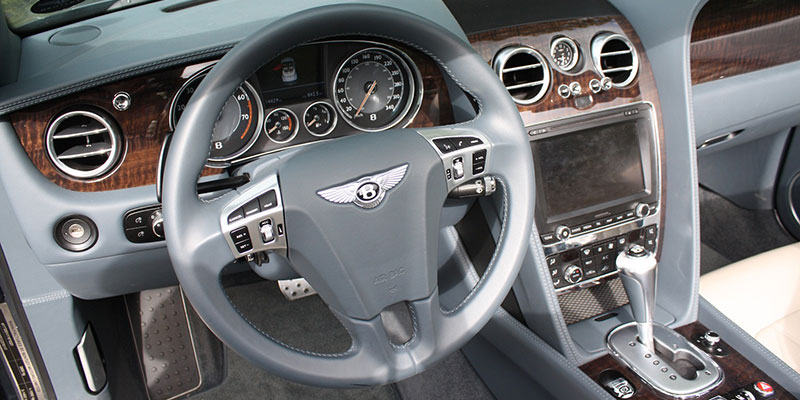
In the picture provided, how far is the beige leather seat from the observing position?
154 centimetres

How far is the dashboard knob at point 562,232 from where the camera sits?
5.22ft

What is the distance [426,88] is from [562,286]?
2.14 feet

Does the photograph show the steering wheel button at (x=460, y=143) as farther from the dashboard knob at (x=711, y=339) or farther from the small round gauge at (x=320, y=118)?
the dashboard knob at (x=711, y=339)

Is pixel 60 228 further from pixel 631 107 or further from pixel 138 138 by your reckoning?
pixel 631 107

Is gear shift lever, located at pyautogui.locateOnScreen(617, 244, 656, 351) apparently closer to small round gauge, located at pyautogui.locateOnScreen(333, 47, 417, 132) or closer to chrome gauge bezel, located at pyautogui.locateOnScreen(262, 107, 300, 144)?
small round gauge, located at pyautogui.locateOnScreen(333, 47, 417, 132)

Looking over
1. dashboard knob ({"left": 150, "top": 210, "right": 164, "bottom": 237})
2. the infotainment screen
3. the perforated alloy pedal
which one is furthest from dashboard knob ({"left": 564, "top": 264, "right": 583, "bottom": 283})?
the perforated alloy pedal

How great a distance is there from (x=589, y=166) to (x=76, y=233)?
1.30m

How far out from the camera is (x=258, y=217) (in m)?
1.02

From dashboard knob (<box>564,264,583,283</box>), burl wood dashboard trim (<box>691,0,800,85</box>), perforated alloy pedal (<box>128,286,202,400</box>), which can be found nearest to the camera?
dashboard knob (<box>564,264,583,283</box>)

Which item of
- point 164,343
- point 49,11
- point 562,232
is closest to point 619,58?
point 562,232

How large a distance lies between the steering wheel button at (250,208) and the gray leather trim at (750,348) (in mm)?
1260

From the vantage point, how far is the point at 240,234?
1.01 m

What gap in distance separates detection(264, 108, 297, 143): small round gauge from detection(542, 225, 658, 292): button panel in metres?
0.71

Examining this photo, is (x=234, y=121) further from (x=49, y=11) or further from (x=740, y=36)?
(x=740, y=36)
